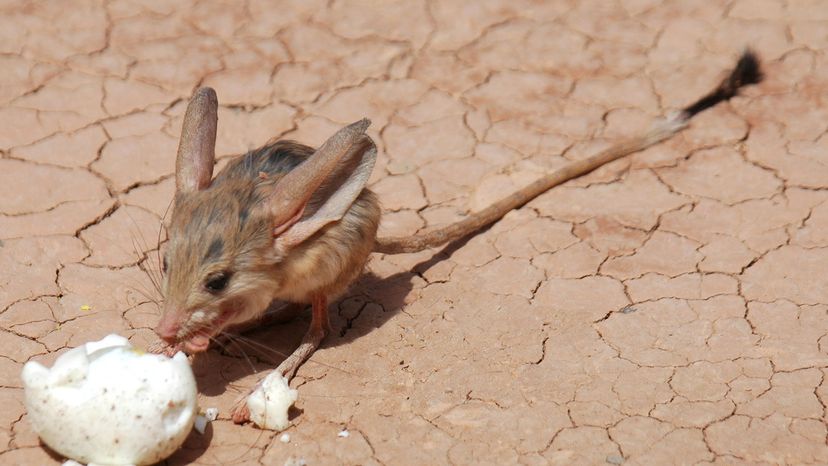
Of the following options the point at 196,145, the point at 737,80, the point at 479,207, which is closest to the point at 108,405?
the point at 196,145

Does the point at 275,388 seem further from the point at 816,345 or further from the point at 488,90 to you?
the point at 488,90

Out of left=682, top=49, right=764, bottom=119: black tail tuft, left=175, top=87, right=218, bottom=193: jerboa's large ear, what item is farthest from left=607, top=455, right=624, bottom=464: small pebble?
left=682, top=49, right=764, bottom=119: black tail tuft

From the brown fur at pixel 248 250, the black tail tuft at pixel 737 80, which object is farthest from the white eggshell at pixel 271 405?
the black tail tuft at pixel 737 80

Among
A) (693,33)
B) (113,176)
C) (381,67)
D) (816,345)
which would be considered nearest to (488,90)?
(381,67)

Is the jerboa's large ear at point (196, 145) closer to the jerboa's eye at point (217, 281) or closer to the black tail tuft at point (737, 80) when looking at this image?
the jerboa's eye at point (217, 281)

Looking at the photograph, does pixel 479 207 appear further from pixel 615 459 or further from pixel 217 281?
pixel 615 459

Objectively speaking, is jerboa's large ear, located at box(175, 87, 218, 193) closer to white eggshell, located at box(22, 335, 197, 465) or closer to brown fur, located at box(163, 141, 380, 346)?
brown fur, located at box(163, 141, 380, 346)
